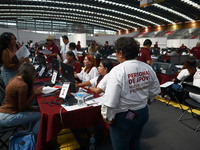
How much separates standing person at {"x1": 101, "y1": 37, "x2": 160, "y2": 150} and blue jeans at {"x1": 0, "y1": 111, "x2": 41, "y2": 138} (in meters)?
1.21

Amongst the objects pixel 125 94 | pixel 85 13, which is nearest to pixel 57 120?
pixel 125 94

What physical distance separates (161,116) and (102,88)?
214 centimetres

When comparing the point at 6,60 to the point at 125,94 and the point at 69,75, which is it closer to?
the point at 69,75

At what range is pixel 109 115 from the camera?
3.85 ft

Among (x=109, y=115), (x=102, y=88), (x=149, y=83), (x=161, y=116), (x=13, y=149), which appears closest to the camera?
(x=109, y=115)

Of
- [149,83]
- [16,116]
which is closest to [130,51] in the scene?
[149,83]

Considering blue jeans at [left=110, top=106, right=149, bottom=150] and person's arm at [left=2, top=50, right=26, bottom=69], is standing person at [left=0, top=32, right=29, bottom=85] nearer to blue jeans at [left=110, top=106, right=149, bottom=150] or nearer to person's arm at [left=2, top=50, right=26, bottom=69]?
person's arm at [left=2, top=50, right=26, bottom=69]

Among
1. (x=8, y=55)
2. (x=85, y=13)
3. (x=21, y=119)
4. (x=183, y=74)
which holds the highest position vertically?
(x=85, y=13)

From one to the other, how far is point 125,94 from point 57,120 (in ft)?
2.95

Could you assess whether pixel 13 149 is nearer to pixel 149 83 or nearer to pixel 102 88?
pixel 102 88

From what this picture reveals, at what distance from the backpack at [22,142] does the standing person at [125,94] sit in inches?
41.6

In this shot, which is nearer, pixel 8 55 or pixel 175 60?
pixel 8 55

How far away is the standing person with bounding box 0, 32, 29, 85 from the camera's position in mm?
2771

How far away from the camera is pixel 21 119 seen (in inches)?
75.2
